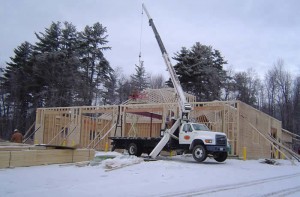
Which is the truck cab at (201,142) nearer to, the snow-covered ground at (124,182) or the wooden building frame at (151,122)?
the wooden building frame at (151,122)

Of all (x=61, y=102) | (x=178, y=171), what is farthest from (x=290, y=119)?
(x=178, y=171)

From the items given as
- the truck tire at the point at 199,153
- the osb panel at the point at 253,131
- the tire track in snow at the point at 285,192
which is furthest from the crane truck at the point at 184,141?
the tire track in snow at the point at 285,192

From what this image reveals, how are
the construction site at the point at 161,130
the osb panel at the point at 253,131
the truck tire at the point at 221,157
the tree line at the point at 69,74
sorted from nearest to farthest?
the construction site at the point at 161,130
the truck tire at the point at 221,157
the osb panel at the point at 253,131
the tree line at the point at 69,74

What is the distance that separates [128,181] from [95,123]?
18.7 meters

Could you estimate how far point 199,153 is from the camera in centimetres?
1623

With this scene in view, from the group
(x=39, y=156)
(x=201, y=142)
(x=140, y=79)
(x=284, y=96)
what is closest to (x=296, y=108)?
(x=284, y=96)

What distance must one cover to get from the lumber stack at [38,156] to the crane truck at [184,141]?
154 inches

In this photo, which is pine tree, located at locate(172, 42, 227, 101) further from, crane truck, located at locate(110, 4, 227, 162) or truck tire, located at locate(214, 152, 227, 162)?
truck tire, located at locate(214, 152, 227, 162)

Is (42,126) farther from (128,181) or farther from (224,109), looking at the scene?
(128,181)

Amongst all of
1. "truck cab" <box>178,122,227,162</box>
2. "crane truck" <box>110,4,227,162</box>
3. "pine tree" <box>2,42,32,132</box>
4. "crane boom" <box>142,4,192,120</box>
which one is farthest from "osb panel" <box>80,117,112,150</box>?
"pine tree" <box>2,42,32,132</box>

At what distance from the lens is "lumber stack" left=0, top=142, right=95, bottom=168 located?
36.5 ft

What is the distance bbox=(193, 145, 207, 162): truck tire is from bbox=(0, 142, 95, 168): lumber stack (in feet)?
16.6

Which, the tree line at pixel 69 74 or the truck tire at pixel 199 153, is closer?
the truck tire at pixel 199 153

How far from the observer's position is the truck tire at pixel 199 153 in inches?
632
